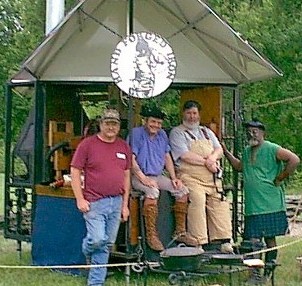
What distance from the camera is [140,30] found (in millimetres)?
8617

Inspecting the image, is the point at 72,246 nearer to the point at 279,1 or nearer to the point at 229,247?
the point at 229,247

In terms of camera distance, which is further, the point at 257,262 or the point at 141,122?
the point at 141,122

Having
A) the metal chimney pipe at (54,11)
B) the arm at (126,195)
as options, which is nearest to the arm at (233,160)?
the arm at (126,195)

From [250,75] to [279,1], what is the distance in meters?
10.1

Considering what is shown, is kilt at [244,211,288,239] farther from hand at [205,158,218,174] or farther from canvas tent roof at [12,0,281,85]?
canvas tent roof at [12,0,281,85]

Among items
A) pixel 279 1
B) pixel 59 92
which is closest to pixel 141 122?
pixel 59 92

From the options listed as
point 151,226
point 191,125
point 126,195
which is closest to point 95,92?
point 191,125

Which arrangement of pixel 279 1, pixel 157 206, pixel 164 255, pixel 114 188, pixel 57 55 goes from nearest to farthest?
pixel 164 255 → pixel 114 188 → pixel 157 206 → pixel 57 55 → pixel 279 1

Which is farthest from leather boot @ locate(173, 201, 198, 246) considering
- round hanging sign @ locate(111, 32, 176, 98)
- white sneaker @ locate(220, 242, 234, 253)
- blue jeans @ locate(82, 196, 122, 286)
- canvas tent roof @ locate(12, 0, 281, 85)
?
canvas tent roof @ locate(12, 0, 281, 85)

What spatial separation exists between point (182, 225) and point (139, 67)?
157cm

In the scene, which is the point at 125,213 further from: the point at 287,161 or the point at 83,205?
the point at 287,161

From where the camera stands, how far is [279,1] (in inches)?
740

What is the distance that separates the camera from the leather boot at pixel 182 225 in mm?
8164

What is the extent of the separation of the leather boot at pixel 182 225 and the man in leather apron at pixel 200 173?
52mm
